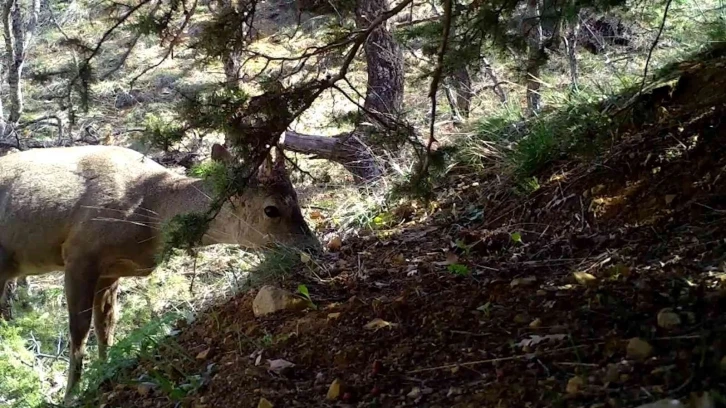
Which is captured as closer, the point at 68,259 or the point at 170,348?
the point at 170,348

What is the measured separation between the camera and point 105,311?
21.8 ft

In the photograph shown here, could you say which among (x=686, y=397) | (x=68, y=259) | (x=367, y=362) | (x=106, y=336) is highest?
(x=686, y=397)

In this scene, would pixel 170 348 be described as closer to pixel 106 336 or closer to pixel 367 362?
pixel 367 362

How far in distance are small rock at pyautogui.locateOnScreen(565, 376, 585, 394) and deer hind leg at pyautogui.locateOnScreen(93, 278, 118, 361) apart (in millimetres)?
4831

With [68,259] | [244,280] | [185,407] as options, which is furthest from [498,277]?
[68,259]

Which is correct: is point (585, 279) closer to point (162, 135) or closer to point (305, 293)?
point (305, 293)

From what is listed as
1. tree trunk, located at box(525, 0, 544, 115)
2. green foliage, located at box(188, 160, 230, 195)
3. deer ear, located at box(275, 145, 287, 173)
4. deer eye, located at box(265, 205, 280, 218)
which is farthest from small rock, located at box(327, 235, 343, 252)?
green foliage, located at box(188, 160, 230, 195)

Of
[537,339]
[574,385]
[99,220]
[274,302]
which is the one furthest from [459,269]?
[99,220]

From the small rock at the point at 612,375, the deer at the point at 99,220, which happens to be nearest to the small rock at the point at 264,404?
the small rock at the point at 612,375

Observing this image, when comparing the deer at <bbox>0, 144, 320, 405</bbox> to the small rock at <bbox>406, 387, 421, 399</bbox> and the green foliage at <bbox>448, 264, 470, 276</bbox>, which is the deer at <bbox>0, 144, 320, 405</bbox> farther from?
the small rock at <bbox>406, 387, 421, 399</bbox>

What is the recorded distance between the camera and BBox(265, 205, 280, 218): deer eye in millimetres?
5648

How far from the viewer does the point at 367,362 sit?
3133 mm

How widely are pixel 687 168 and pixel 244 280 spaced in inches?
112

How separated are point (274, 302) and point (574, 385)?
2.01 meters
